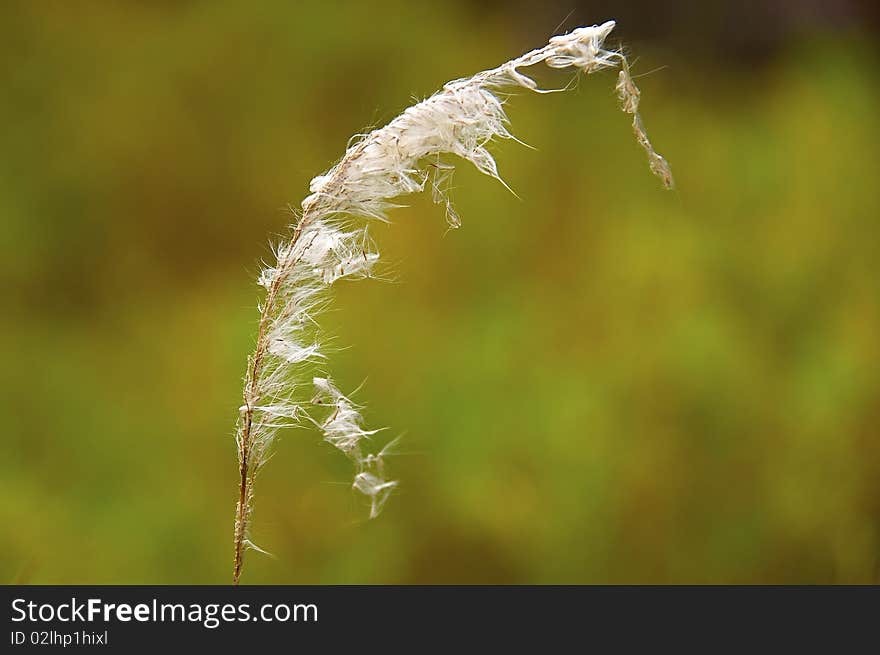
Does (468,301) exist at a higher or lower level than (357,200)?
higher

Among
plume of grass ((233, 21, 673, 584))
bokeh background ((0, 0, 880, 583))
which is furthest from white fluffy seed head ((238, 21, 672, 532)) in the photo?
bokeh background ((0, 0, 880, 583))

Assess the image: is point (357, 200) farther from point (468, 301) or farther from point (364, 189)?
point (468, 301)

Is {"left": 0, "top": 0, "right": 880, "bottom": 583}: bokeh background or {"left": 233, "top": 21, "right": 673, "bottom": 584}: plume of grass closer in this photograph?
{"left": 233, "top": 21, "right": 673, "bottom": 584}: plume of grass

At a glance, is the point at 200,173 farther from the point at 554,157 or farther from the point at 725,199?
the point at 725,199

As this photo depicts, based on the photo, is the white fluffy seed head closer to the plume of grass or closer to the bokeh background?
the plume of grass

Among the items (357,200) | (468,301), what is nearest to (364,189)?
(357,200)

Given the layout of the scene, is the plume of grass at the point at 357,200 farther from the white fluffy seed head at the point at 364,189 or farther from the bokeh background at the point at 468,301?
the bokeh background at the point at 468,301

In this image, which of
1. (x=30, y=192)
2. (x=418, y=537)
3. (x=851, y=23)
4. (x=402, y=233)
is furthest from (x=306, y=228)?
(x=851, y=23)
